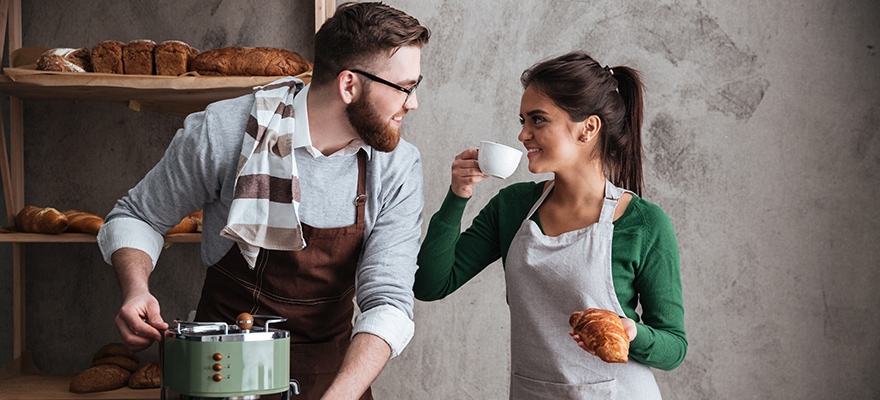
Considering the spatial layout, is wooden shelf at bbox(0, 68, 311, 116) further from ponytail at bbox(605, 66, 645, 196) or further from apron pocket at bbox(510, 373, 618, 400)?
apron pocket at bbox(510, 373, 618, 400)

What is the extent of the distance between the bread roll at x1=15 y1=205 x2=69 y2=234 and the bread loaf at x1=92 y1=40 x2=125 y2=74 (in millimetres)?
441

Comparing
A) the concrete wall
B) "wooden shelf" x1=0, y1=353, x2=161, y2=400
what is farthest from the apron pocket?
"wooden shelf" x1=0, y1=353, x2=161, y2=400

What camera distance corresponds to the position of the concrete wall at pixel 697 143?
2525 mm

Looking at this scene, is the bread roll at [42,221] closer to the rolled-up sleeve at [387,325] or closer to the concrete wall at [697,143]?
the concrete wall at [697,143]

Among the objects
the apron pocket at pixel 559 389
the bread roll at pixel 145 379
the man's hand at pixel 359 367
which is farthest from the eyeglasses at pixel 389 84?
the bread roll at pixel 145 379

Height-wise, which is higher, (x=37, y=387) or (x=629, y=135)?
(x=629, y=135)

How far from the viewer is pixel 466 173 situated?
1563mm

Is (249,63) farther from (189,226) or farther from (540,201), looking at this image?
(540,201)

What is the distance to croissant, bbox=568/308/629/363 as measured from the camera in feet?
3.95

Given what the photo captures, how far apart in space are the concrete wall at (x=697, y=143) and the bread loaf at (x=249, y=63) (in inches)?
14.4

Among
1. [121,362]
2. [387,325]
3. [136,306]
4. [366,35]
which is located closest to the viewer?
[136,306]

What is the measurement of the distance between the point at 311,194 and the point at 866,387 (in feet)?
6.73

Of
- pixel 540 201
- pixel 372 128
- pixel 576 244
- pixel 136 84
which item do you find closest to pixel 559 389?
pixel 576 244

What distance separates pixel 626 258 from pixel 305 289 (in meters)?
0.67
